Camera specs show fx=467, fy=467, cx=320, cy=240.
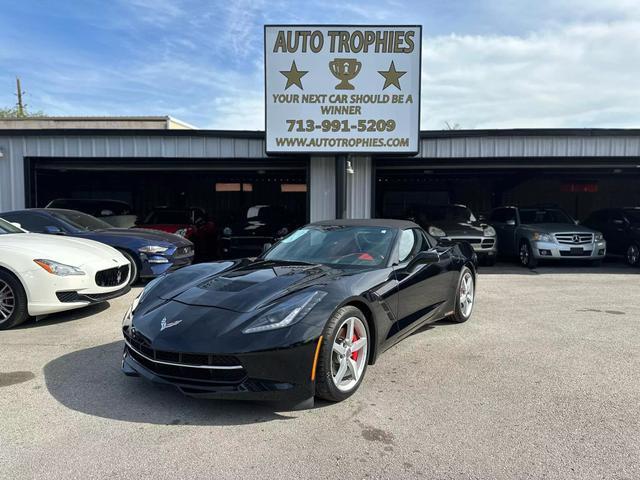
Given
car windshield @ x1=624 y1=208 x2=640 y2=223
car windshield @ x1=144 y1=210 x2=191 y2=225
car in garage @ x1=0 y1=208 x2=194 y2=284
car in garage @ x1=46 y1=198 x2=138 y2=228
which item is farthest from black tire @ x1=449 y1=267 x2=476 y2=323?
car in garage @ x1=46 y1=198 x2=138 y2=228

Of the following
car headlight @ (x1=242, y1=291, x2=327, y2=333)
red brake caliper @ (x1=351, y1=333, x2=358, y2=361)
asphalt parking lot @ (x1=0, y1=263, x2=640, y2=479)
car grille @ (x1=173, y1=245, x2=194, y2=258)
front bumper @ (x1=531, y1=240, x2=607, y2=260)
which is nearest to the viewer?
asphalt parking lot @ (x1=0, y1=263, x2=640, y2=479)

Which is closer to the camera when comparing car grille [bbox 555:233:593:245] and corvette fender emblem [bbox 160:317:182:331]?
corvette fender emblem [bbox 160:317:182:331]

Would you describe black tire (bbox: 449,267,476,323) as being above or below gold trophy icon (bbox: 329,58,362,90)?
below

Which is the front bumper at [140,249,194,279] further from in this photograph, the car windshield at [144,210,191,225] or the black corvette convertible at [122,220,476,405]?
the car windshield at [144,210,191,225]

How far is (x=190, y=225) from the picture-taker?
11992 mm

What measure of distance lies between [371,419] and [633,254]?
11.5m

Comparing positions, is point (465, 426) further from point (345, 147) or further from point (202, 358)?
point (345, 147)

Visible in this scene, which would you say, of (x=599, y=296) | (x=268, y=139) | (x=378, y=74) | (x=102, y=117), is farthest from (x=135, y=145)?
(x=102, y=117)

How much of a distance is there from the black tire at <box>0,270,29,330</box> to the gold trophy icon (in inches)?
307

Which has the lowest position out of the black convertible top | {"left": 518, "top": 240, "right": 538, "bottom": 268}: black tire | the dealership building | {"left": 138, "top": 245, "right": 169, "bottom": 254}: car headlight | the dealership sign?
{"left": 518, "top": 240, "right": 538, "bottom": 268}: black tire

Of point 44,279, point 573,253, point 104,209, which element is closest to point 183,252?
point 44,279

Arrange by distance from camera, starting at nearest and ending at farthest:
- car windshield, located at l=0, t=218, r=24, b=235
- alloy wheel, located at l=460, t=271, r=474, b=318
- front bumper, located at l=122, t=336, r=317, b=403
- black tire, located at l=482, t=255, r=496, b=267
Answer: front bumper, located at l=122, t=336, r=317, b=403 → alloy wheel, located at l=460, t=271, r=474, b=318 → car windshield, located at l=0, t=218, r=24, b=235 → black tire, located at l=482, t=255, r=496, b=267

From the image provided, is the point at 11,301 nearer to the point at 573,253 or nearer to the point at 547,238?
the point at 547,238

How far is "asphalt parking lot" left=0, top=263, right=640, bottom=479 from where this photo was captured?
8.53 ft
